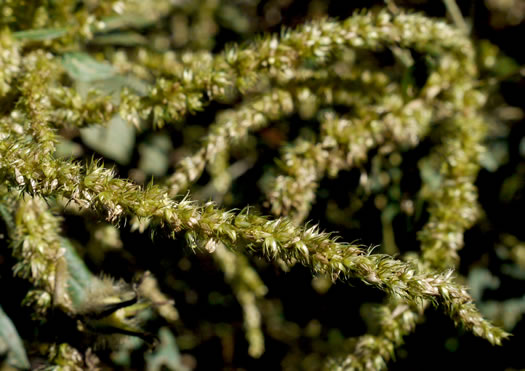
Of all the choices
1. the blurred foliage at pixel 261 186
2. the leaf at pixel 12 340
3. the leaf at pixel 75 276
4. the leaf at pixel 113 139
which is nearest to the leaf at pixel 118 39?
the blurred foliage at pixel 261 186

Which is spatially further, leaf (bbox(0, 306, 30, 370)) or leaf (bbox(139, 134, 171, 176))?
leaf (bbox(139, 134, 171, 176))

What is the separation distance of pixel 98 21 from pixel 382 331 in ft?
3.66

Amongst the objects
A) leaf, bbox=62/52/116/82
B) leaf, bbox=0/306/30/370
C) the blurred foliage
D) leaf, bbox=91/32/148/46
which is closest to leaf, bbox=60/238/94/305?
the blurred foliage

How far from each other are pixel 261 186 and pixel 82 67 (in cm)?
64

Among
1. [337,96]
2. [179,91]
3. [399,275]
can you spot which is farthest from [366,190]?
[399,275]

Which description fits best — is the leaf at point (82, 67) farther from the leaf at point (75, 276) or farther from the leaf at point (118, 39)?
the leaf at point (75, 276)

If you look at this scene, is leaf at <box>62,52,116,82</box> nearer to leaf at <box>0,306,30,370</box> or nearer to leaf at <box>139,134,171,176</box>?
leaf at <box>139,134,171,176</box>

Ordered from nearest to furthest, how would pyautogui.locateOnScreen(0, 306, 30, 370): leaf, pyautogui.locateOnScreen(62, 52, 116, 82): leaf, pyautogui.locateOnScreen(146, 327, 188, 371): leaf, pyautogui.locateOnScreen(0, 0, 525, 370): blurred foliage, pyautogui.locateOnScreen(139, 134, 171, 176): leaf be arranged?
pyautogui.locateOnScreen(0, 0, 525, 370): blurred foliage
pyautogui.locateOnScreen(0, 306, 30, 370): leaf
pyautogui.locateOnScreen(62, 52, 116, 82): leaf
pyautogui.locateOnScreen(146, 327, 188, 371): leaf
pyautogui.locateOnScreen(139, 134, 171, 176): leaf

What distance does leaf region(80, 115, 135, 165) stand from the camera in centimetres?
163

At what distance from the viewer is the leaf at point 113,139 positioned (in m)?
1.63

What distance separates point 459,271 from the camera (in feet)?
5.69

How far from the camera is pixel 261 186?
1.68 meters

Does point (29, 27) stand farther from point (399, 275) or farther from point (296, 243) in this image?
point (399, 275)

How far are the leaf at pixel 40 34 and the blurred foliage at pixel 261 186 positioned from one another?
1cm
